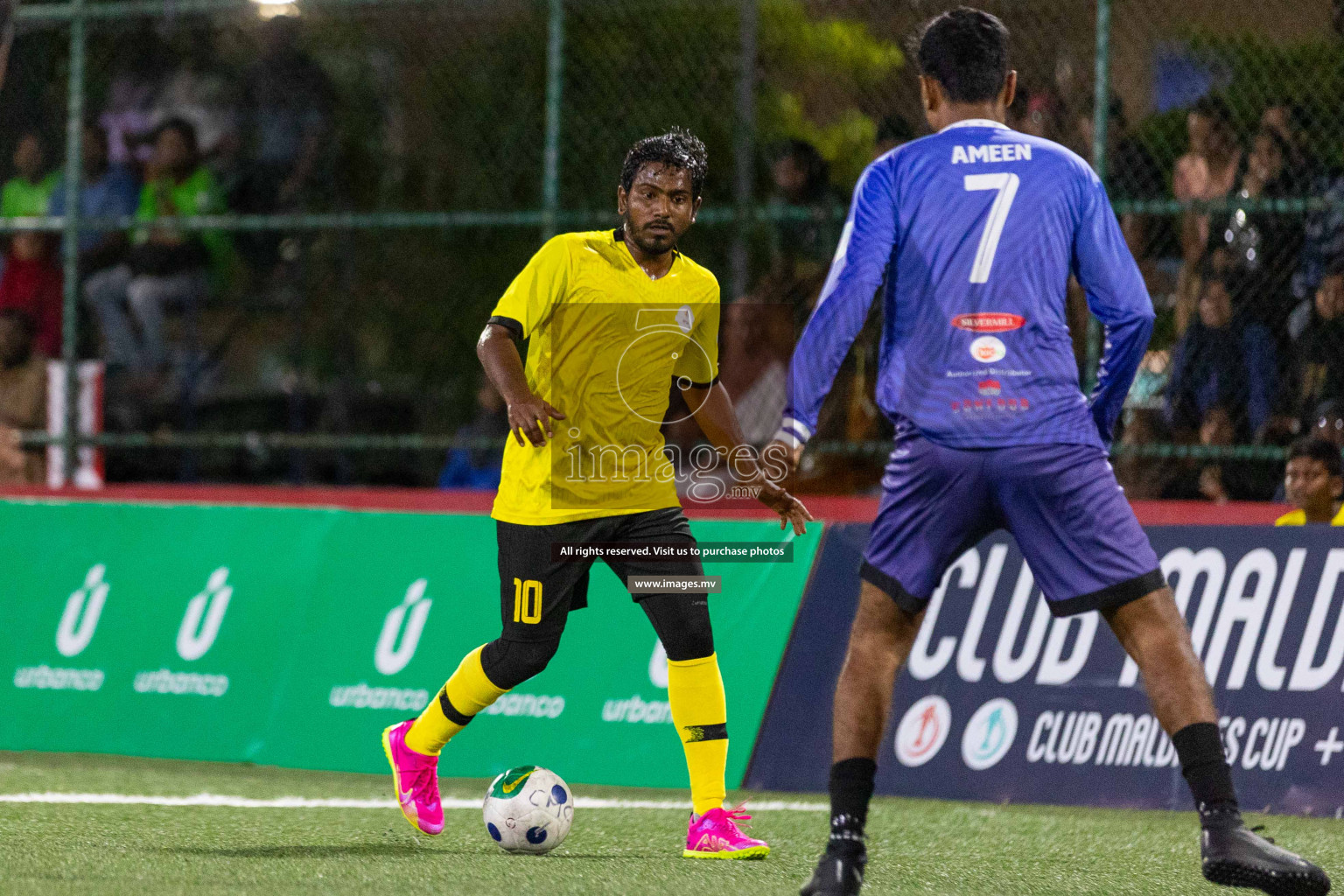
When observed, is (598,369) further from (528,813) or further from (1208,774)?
(1208,774)

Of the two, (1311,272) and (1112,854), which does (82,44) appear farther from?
(1112,854)

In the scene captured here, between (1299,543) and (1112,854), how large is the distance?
1835mm

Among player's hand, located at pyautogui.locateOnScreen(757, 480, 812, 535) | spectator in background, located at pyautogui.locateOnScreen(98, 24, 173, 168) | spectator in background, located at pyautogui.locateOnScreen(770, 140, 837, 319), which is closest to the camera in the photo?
player's hand, located at pyautogui.locateOnScreen(757, 480, 812, 535)

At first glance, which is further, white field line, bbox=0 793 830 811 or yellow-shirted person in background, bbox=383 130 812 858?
white field line, bbox=0 793 830 811

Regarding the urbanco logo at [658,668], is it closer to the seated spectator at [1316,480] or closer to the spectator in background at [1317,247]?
the seated spectator at [1316,480]

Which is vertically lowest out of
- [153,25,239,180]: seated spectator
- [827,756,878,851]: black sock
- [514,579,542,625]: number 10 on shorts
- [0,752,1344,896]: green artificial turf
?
[0,752,1344,896]: green artificial turf

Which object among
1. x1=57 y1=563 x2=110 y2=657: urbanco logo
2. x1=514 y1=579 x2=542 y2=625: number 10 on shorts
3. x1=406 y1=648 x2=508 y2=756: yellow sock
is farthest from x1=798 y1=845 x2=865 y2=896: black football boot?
x1=57 y1=563 x2=110 y2=657: urbanco logo

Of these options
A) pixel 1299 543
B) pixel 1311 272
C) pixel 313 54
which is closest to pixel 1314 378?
pixel 1311 272

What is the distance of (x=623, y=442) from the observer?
625cm

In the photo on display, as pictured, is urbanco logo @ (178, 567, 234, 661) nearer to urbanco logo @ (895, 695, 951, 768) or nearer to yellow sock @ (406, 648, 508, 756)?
yellow sock @ (406, 648, 508, 756)

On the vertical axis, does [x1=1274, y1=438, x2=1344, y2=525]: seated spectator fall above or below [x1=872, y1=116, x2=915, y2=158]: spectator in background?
below

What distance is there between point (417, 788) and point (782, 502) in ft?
5.54

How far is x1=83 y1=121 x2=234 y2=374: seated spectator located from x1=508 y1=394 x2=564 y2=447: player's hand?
22.1 ft

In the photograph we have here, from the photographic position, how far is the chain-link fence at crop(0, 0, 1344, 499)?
8.66 m
